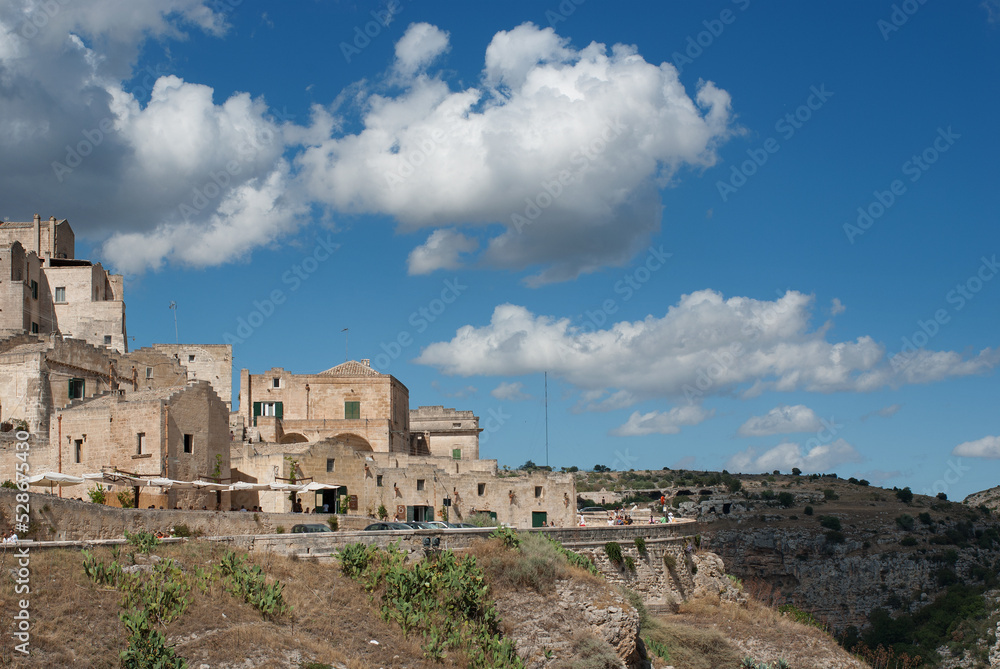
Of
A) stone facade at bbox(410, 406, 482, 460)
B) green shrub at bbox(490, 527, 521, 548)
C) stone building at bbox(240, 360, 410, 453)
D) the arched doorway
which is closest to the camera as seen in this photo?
green shrub at bbox(490, 527, 521, 548)

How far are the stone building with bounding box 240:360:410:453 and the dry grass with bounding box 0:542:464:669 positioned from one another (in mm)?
30492

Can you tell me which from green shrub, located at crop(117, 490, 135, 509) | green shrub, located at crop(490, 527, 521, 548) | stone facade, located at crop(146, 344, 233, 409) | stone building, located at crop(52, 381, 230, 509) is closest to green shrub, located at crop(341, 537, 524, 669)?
green shrub, located at crop(490, 527, 521, 548)

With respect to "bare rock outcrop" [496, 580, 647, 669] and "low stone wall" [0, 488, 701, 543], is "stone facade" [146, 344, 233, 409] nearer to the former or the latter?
"low stone wall" [0, 488, 701, 543]

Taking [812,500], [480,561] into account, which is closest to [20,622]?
[480,561]

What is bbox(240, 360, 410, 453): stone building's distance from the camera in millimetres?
57219

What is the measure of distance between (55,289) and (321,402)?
1924cm

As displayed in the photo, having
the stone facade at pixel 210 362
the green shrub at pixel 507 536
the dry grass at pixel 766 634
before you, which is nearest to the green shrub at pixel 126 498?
the green shrub at pixel 507 536

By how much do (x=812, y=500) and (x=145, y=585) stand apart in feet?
261

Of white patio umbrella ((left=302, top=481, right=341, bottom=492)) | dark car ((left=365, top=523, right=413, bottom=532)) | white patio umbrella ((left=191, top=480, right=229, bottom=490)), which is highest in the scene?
white patio umbrella ((left=191, top=480, right=229, bottom=490))

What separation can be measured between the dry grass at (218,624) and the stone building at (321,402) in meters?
30.5

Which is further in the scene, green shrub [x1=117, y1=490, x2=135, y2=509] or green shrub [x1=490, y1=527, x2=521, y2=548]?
green shrub [x1=117, y1=490, x2=135, y2=509]

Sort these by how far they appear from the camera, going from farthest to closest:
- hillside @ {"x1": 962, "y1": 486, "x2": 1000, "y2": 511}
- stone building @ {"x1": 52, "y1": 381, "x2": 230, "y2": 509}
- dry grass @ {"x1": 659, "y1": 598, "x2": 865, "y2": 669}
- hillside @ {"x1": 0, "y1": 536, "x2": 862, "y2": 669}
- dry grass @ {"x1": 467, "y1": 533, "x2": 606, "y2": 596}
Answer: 1. hillside @ {"x1": 962, "y1": 486, "x2": 1000, "y2": 511}
2. stone building @ {"x1": 52, "y1": 381, "x2": 230, "y2": 509}
3. dry grass @ {"x1": 659, "y1": 598, "x2": 865, "y2": 669}
4. dry grass @ {"x1": 467, "y1": 533, "x2": 606, "y2": 596}
5. hillside @ {"x1": 0, "y1": 536, "x2": 862, "y2": 669}

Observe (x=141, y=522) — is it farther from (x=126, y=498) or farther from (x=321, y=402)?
(x=321, y=402)

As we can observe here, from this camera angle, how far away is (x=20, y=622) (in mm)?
19375
